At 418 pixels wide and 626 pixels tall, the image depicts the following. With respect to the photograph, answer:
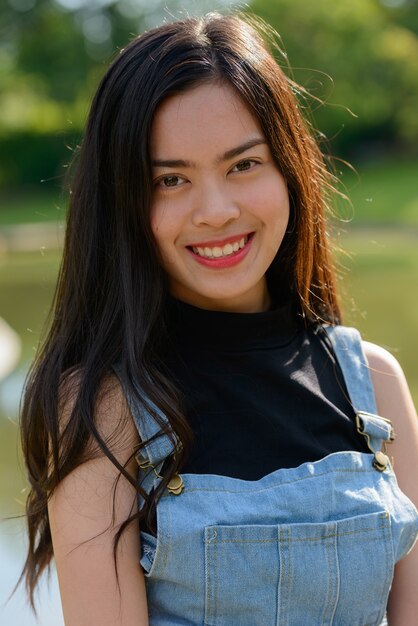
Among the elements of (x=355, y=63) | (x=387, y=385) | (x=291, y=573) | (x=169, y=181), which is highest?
(x=355, y=63)

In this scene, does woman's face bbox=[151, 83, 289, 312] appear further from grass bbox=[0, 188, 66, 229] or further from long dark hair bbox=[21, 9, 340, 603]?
grass bbox=[0, 188, 66, 229]

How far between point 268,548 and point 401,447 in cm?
38

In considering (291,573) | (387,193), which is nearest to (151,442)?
(291,573)

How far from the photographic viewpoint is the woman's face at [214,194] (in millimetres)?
1606

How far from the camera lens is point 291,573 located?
60.4 inches

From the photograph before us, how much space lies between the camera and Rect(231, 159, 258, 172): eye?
1.65 m

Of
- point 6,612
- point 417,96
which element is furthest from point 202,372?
point 417,96

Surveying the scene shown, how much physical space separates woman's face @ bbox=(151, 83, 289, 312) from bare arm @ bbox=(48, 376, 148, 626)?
34cm

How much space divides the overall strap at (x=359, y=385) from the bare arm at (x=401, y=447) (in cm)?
2

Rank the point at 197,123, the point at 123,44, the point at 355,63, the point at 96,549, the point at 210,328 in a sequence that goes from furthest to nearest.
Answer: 1. the point at 355,63
2. the point at 123,44
3. the point at 210,328
4. the point at 197,123
5. the point at 96,549

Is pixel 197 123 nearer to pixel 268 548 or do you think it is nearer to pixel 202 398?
pixel 202 398

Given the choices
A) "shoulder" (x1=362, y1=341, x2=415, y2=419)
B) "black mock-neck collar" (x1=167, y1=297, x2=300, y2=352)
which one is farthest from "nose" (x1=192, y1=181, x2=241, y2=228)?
"shoulder" (x1=362, y1=341, x2=415, y2=419)

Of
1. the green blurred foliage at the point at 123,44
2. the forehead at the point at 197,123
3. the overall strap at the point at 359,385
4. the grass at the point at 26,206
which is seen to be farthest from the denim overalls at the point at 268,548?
the green blurred foliage at the point at 123,44

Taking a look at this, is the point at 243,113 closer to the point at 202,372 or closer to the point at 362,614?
the point at 202,372
